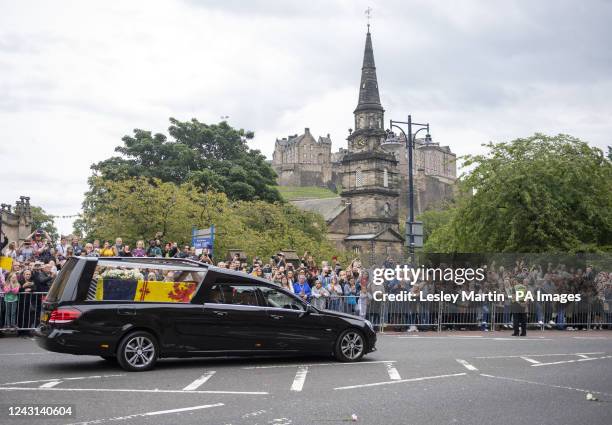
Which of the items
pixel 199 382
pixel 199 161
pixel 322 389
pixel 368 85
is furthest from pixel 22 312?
pixel 368 85

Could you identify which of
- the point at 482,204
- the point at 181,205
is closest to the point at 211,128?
the point at 181,205

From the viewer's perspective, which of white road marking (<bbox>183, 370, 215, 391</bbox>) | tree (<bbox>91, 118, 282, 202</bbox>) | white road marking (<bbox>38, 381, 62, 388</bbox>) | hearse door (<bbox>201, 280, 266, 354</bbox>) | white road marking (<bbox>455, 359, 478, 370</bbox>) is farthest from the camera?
tree (<bbox>91, 118, 282, 202</bbox>)

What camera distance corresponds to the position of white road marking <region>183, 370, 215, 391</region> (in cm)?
962

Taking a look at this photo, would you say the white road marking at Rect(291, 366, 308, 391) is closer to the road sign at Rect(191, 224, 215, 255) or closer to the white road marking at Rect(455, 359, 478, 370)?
the white road marking at Rect(455, 359, 478, 370)

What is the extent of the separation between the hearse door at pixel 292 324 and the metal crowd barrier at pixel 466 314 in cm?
752

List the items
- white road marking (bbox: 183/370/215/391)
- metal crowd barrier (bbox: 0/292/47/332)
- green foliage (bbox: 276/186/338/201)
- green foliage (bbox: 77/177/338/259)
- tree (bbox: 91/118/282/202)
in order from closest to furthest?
white road marking (bbox: 183/370/215/391)
metal crowd barrier (bbox: 0/292/47/332)
green foliage (bbox: 77/177/338/259)
tree (bbox: 91/118/282/202)
green foliage (bbox: 276/186/338/201)

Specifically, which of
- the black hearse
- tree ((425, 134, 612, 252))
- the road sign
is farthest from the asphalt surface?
tree ((425, 134, 612, 252))

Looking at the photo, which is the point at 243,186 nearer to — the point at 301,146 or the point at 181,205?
the point at 181,205

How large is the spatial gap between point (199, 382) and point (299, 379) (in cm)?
153

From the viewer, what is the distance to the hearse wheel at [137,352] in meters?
11.0

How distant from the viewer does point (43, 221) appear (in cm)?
10638

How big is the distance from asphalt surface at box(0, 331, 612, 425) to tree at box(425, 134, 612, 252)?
1508 centimetres

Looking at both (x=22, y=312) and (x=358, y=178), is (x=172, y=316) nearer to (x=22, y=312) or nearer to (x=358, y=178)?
(x=22, y=312)

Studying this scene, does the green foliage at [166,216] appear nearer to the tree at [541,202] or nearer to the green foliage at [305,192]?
the tree at [541,202]
